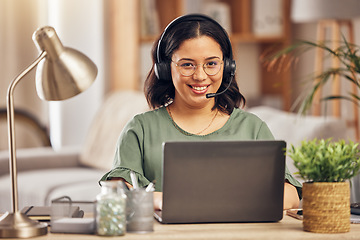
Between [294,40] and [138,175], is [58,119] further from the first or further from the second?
[138,175]

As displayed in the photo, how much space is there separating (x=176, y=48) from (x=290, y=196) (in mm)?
512

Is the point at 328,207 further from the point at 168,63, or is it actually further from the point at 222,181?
the point at 168,63

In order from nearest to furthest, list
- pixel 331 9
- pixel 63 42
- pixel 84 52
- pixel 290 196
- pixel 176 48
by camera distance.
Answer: pixel 290 196
pixel 176 48
pixel 331 9
pixel 63 42
pixel 84 52

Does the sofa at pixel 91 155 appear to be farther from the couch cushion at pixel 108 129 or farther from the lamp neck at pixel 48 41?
the lamp neck at pixel 48 41

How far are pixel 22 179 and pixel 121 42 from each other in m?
1.34

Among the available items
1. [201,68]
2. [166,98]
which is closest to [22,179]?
[166,98]

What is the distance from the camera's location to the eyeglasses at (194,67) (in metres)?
1.73

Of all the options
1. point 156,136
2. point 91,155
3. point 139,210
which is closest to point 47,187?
point 91,155

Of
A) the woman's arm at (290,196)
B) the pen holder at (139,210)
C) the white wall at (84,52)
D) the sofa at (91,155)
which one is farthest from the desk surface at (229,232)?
the white wall at (84,52)

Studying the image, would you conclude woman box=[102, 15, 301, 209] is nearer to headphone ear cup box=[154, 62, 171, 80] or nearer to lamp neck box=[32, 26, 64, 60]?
headphone ear cup box=[154, 62, 171, 80]

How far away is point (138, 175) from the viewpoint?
1.72m

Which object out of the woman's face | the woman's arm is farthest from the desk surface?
the woman's face

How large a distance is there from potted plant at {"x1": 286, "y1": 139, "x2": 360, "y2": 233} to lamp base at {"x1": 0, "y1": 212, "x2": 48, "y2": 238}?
0.57 meters

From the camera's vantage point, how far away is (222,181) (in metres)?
1.40
